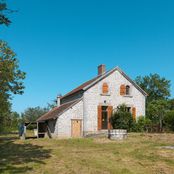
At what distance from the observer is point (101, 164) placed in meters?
14.1

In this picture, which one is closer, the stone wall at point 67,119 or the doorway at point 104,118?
the stone wall at point 67,119

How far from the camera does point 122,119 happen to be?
107ft

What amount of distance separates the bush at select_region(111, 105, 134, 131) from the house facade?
766mm

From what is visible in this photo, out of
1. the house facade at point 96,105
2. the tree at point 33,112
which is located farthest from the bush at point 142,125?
the tree at point 33,112

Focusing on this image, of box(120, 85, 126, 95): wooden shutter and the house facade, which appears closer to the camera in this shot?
the house facade

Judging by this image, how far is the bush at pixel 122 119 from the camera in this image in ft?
107

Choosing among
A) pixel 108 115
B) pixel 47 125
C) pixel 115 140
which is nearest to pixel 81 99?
pixel 108 115

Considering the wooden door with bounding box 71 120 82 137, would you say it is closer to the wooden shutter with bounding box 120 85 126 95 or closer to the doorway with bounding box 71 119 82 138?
the doorway with bounding box 71 119 82 138

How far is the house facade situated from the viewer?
105ft

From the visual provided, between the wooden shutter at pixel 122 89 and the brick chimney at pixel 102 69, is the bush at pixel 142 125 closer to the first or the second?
the wooden shutter at pixel 122 89

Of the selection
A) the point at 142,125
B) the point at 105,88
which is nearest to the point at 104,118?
the point at 105,88

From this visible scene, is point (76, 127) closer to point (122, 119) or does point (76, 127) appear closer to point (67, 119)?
point (67, 119)

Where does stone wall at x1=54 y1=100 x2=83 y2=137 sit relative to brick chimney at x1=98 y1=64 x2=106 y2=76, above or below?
below

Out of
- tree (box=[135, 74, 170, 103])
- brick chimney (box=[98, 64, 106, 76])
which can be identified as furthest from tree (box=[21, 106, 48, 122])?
brick chimney (box=[98, 64, 106, 76])
